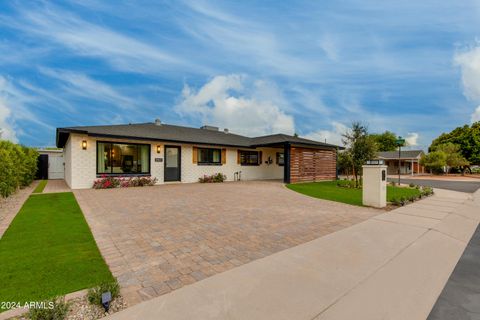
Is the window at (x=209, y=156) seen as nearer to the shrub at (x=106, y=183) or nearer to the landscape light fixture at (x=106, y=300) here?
the shrub at (x=106, y=183)

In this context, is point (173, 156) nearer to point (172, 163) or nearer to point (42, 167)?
point (172, 163)

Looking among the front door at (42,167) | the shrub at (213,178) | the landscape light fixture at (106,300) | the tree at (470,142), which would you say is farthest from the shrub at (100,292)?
the tree at (470,142)

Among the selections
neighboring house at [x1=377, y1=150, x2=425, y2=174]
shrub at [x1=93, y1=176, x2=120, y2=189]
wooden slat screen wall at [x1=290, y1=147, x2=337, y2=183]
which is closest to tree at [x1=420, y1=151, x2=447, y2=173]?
neighboring house at [x1=377, y1=150, x2=425, y2=174]

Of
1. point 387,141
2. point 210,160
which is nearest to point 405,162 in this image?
point 387,141

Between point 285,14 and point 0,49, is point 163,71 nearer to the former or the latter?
point 0,49

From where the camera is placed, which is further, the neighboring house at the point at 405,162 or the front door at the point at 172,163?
the neighboring house at the point at 405,162

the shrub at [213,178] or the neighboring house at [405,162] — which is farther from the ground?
the neighboring house at [405,162]

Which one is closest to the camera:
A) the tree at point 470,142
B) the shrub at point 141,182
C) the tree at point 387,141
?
the shrub at point 141,182

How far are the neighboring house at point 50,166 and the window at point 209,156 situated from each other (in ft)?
36.3

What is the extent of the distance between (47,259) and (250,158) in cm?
1486

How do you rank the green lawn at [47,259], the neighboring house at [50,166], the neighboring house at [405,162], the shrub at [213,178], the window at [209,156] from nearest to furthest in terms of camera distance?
the green lawn at [47,259] → the shrub at [213,178] → the window at [209,156] → the neighboring house at [50,166] → the neighboring house at [405,162]

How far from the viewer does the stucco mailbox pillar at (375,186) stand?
7715 mm

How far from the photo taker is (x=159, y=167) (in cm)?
1334

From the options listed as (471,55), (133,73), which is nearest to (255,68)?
(133,73)
